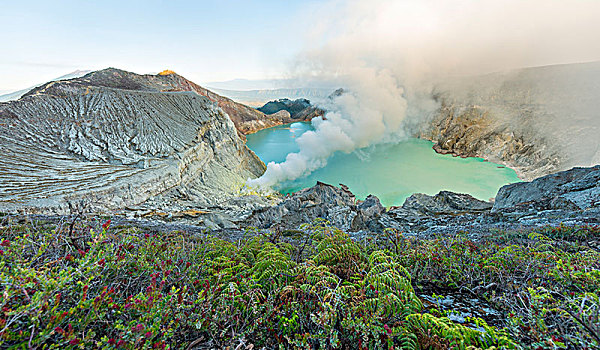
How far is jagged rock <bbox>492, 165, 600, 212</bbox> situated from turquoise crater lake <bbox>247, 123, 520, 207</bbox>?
74.8 ft

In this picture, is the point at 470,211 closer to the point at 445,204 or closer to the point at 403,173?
the point at 445,204

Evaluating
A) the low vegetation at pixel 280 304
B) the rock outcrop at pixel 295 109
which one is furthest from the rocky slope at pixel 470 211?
the rock outcrop at pixel 295 109

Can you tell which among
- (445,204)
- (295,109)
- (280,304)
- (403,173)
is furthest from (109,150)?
(295,109)

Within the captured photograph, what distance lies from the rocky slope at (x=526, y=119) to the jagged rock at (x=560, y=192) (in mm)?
32550

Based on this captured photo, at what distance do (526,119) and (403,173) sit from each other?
2630 cm

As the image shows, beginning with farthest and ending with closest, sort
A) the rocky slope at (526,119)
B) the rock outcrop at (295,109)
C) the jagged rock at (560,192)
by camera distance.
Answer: the rock outcrop at (295,109) → the rocky slope at (526,119) → the jagged rock at (560,192)

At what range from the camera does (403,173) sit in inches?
1844

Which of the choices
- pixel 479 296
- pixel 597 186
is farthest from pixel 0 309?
pixel 597 186

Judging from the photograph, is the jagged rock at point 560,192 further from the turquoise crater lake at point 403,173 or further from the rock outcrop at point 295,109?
the rock outcrop at point 295,109

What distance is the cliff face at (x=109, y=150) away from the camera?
16484mm

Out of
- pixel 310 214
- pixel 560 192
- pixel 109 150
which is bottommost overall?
pixel 310 214

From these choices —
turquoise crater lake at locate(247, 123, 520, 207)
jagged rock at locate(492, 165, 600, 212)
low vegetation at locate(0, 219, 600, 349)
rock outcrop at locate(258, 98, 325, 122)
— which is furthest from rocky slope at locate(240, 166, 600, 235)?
rock outcrop at locate(258, 98, 325, 122)

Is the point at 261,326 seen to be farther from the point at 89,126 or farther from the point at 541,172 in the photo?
the point at 541,172

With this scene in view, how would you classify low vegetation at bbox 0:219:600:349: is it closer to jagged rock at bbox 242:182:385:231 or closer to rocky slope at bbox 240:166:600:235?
rocky slope at bbox 240:166:600:235
